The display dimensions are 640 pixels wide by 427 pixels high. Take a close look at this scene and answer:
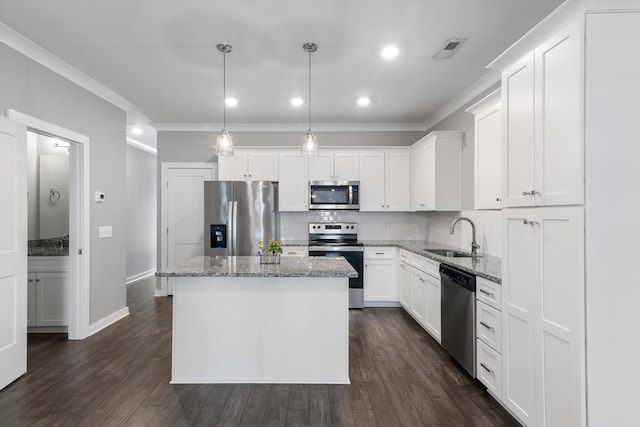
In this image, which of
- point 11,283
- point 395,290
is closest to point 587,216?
point 395,290

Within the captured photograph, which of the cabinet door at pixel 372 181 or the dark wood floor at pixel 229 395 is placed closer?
the dark wood floor at pixel 229 395

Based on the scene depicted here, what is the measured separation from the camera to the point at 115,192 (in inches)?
165

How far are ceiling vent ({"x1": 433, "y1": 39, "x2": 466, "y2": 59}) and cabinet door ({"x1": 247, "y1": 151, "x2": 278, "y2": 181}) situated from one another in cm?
265

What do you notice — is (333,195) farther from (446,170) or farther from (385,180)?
(446,170)

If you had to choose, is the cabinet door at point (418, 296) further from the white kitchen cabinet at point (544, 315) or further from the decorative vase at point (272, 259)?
the decorative vase at point (272, 259)

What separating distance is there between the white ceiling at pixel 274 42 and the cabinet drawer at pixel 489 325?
2109 mm

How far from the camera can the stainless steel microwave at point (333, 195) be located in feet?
16.2

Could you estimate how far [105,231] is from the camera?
3988mm

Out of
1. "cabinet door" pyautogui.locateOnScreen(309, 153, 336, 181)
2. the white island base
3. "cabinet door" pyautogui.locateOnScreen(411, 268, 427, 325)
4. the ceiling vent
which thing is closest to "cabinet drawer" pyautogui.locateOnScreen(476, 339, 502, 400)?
the white island base

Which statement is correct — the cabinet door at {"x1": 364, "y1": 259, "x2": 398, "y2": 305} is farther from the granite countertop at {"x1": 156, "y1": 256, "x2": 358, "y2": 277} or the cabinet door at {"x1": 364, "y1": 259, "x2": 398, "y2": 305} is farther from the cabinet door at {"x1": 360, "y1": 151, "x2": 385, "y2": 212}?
the granite countertop at {"x1": 156, "y1": 256, "x2": 358, "y2": 277}

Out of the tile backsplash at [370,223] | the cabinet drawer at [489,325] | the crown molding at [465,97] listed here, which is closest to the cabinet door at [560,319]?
the cabinet drawer at [489,325]

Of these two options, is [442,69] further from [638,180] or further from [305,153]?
[638,180]

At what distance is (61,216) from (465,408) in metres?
5.21

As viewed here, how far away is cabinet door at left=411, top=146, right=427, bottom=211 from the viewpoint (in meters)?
4.52
